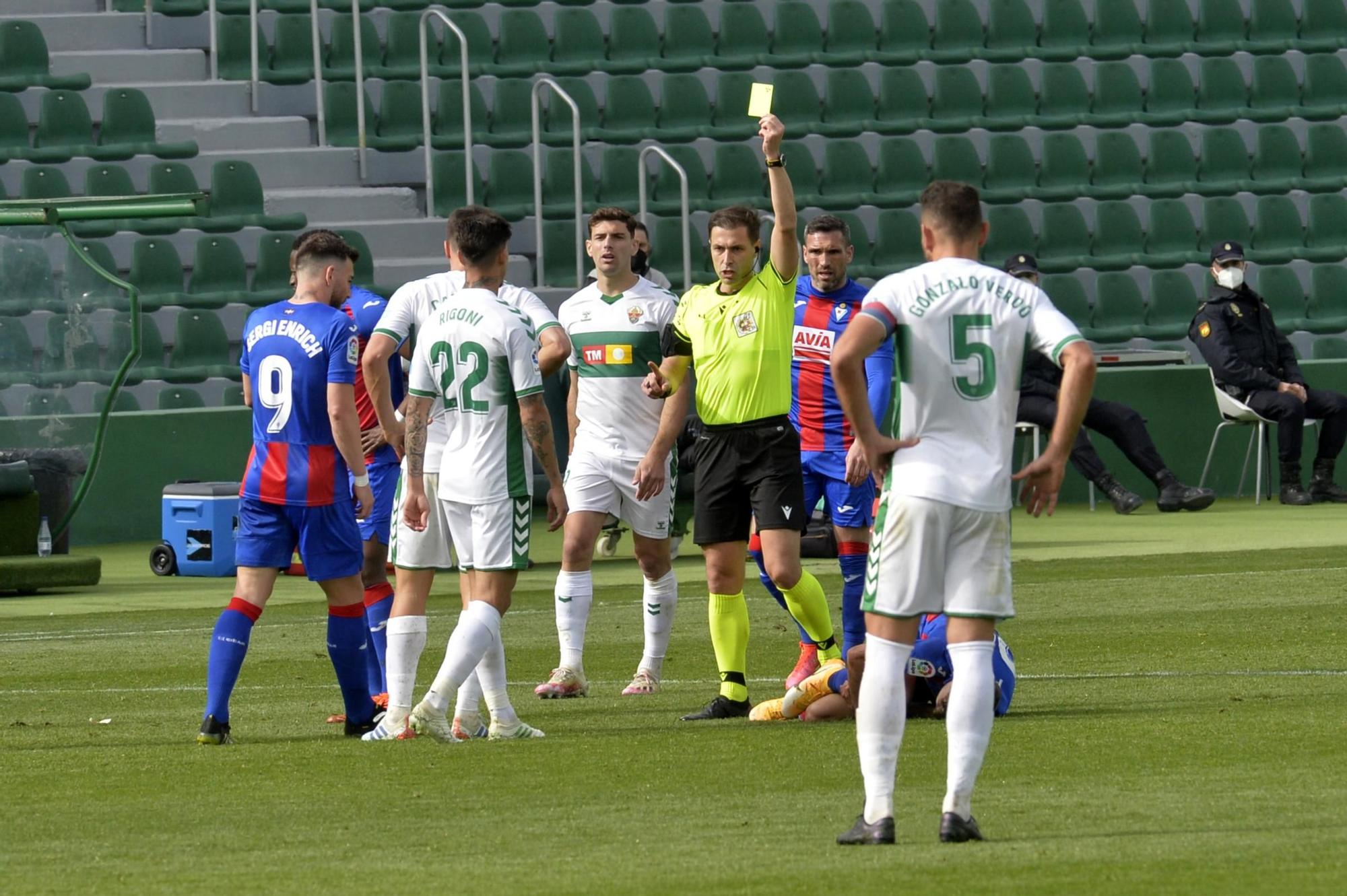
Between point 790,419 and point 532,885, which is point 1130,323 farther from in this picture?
point 532,885

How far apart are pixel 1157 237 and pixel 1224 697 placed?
1489 cm

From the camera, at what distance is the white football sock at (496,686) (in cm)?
767

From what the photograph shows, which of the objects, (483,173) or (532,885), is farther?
(483,173)

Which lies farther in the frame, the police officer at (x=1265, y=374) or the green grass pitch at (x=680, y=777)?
the police officer at (x=1265, y=374)

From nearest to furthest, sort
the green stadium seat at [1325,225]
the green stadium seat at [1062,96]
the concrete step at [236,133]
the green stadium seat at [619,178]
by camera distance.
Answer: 1. the concrete step at [236,133]
2. the green stadium seat at [619,178]
3. the green stadium seat at [1325,225]
4. the green stadium seat at [1062,96]

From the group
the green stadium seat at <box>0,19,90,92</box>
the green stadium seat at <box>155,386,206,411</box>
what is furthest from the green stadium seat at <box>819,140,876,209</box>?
the green stadium seat at <box>0,19,90,92</box>

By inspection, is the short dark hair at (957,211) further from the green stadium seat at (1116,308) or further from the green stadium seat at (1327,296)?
the green stadium seat at (1327,296)

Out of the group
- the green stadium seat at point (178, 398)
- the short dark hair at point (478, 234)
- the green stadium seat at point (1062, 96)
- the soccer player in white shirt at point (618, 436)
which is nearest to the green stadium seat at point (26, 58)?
the green stadium seat at point (178, 398)

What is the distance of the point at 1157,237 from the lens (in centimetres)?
2244

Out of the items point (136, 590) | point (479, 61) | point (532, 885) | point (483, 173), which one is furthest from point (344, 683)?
point (479, 61)

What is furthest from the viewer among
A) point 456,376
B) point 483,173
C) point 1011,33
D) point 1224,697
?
point 1011,33

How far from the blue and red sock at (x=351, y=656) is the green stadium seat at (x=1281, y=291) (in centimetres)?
1575

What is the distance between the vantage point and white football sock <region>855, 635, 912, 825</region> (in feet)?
17.7

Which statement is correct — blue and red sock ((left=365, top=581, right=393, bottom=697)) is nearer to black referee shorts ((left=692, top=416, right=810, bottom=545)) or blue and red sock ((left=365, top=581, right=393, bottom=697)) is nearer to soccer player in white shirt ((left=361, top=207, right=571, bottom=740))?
soccer player in white shirt ((left=361, top=207, right=571, bottom=740))
